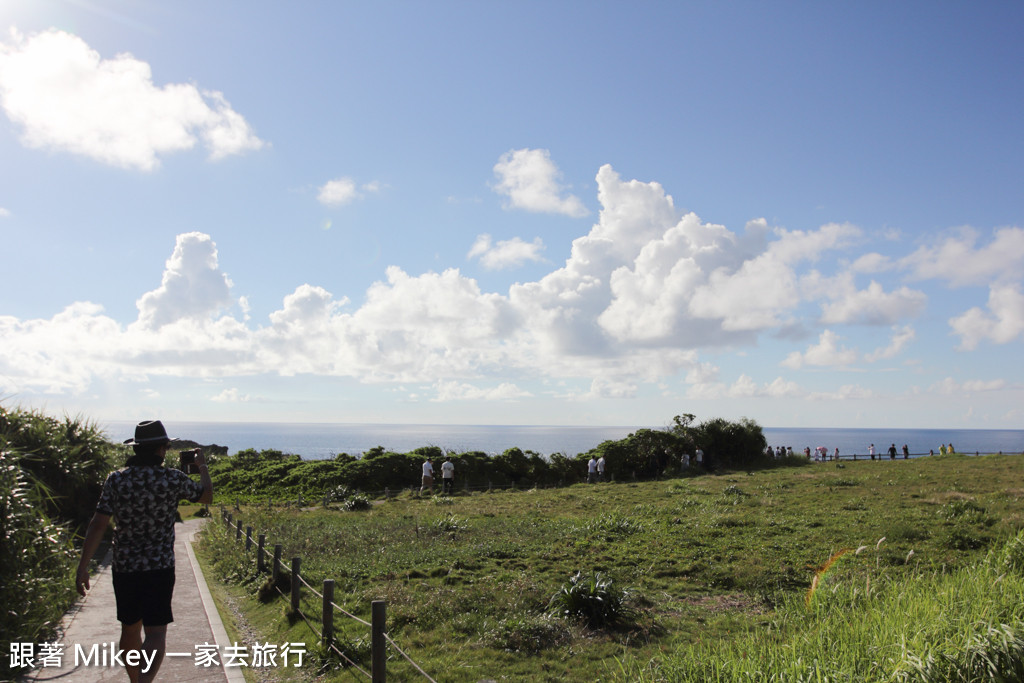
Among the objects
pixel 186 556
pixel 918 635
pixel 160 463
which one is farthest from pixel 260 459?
pixel 918 635

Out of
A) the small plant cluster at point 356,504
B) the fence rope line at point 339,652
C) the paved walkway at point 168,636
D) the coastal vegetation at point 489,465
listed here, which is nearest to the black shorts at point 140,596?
the paved walkway at point 168,636

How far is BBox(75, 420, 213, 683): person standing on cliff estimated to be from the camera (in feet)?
16.7

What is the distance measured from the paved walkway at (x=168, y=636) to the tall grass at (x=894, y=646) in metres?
5.26

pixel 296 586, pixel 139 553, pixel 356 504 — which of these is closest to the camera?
pixel 139 553

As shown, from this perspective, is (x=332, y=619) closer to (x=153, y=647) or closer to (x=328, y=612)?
(x=328, y=612)

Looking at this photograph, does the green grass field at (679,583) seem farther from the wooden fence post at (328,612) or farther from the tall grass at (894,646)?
the wooden fence post at (328,612)

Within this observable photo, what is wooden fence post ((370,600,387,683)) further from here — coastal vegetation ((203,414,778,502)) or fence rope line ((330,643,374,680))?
coastal vegetation ((203,414,778,502))

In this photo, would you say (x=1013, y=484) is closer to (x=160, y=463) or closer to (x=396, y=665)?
(x=396, y=665)

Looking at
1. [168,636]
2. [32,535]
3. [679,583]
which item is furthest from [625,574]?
[32,535]

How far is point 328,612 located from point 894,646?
6869 mm

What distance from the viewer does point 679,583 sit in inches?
455

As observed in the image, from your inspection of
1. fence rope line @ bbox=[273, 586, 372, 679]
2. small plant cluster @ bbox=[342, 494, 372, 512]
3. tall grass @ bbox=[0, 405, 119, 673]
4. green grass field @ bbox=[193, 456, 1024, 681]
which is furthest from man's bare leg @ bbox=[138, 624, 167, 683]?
small plant cluster @ bbox=[342, 494, 372, 512]

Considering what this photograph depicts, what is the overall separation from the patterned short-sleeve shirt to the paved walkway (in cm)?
266

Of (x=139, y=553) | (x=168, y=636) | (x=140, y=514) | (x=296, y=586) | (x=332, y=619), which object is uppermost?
(x=140, y=514)
